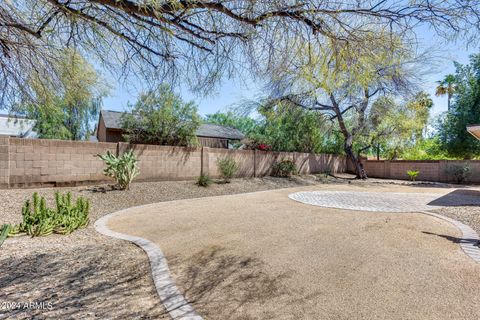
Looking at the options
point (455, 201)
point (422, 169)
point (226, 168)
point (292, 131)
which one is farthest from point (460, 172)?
point (226, 168)

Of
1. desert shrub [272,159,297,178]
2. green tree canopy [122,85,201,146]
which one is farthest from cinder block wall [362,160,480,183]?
green tree canopy [122,85,201,146]

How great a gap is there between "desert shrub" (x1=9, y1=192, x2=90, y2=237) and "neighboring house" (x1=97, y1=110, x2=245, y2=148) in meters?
10.4

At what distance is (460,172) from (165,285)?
18.5 meters

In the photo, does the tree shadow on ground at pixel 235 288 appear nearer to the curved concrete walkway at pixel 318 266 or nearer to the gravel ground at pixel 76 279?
the curved concrete walkway at pixel 318 266

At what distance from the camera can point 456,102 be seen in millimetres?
16812

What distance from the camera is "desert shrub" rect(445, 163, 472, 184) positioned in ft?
48.9

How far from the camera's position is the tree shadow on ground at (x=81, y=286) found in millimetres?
2264

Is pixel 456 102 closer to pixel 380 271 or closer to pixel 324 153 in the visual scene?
pixel 324 153

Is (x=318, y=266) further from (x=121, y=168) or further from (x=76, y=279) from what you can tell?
(x=121, y=168)

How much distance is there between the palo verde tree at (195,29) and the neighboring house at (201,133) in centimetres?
1159

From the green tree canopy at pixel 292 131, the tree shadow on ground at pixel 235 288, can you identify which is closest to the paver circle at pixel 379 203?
the tree shadow on ground at pixel 235 288

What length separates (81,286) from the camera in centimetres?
274

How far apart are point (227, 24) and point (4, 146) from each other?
7.94 metres

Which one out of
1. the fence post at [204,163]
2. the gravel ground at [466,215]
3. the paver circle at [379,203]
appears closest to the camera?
the gravel ground at [466,215]
